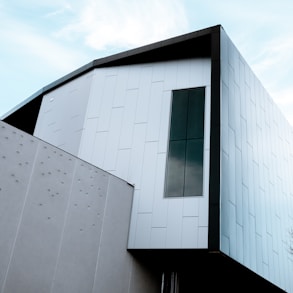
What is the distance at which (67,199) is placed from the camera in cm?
988

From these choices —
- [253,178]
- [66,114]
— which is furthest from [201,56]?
[66,114]

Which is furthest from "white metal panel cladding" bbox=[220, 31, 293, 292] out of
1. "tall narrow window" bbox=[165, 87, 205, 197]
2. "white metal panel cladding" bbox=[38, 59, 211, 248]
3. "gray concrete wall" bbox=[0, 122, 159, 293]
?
"gray concrete wall" bbox=[0, 122, 159, 293]

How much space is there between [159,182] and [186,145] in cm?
137

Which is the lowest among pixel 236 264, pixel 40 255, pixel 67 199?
pixel 40 255

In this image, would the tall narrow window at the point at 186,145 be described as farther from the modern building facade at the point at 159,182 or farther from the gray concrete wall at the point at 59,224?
the gray concrete wall at the point at 59,224

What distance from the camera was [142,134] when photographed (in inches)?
496

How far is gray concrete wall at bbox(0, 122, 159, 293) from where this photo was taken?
8.47 metres

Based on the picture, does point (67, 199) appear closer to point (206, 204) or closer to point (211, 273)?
point (206, 204)

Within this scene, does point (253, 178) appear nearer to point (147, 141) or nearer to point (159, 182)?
point (159, 182)

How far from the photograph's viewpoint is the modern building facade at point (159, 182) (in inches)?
367

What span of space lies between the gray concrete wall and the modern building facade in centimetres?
3

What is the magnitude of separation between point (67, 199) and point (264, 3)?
9663 mm

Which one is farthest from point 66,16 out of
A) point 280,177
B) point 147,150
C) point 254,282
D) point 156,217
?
point 254,282

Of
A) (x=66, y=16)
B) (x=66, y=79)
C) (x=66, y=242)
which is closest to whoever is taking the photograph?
(x=66, y=242)
